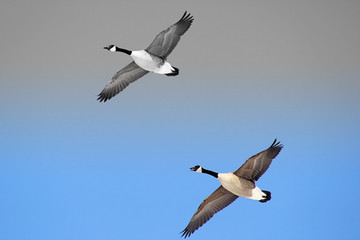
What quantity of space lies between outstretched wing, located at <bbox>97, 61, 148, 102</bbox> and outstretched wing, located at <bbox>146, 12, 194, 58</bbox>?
0.45m

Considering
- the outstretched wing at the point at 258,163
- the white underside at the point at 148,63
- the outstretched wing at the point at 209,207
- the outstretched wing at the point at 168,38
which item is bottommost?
the outstretched wing at the point at 209,207

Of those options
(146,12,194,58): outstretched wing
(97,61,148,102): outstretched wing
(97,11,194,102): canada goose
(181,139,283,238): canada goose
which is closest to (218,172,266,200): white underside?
(181,139,283,238): canada goose

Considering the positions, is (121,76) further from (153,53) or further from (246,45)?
(246,45)

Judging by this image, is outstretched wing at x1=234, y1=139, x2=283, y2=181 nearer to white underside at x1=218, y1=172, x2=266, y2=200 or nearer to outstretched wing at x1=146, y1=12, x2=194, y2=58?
white underside at x1=218, y1=172, x2=266, y2=200

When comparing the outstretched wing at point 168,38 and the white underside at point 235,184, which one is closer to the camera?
the white underside at point 235,184

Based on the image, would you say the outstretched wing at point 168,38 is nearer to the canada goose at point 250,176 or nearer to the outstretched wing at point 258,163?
the canada goose at point 250,176

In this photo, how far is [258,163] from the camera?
659 cm

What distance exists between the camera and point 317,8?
8.52 m

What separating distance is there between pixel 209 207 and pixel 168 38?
1.92 m

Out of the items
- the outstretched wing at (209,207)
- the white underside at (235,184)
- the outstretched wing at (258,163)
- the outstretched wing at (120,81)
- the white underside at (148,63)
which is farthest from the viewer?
the outstretched wing at (120,81)

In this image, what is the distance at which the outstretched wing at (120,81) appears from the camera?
7395 millimetres

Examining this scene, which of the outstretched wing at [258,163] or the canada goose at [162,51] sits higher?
the canada goose at [162,51]

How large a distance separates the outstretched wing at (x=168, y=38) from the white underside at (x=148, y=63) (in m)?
0.11

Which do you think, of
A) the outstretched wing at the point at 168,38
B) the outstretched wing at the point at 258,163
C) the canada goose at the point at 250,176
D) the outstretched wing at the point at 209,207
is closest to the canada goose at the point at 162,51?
the outstretched wing at the point at 168,38
